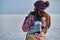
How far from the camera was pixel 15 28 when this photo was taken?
154cm

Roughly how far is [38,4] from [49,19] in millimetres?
183

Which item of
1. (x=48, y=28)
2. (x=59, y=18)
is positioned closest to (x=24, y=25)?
(x=48, y=28)

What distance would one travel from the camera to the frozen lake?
5.01 feet

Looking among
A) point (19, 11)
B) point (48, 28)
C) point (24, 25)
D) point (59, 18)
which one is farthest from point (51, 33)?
point (19, 11)

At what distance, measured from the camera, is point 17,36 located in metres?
1.53

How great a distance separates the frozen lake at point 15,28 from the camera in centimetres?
153

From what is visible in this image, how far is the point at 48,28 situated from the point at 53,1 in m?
0.27

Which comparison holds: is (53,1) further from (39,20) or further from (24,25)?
(24,25)

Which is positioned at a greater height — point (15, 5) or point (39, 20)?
point (15, 5)

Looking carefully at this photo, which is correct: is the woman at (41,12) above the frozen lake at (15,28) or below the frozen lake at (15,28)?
above

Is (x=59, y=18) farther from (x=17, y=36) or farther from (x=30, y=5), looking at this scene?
(x=17, y=36)

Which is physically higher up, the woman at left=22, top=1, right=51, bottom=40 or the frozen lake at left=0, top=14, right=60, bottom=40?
the woman at left=22, top=1, right=51, bottom=40

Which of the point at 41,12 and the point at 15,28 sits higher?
the point at 41,12

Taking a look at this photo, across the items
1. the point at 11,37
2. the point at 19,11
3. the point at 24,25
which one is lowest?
the point at 11,37
